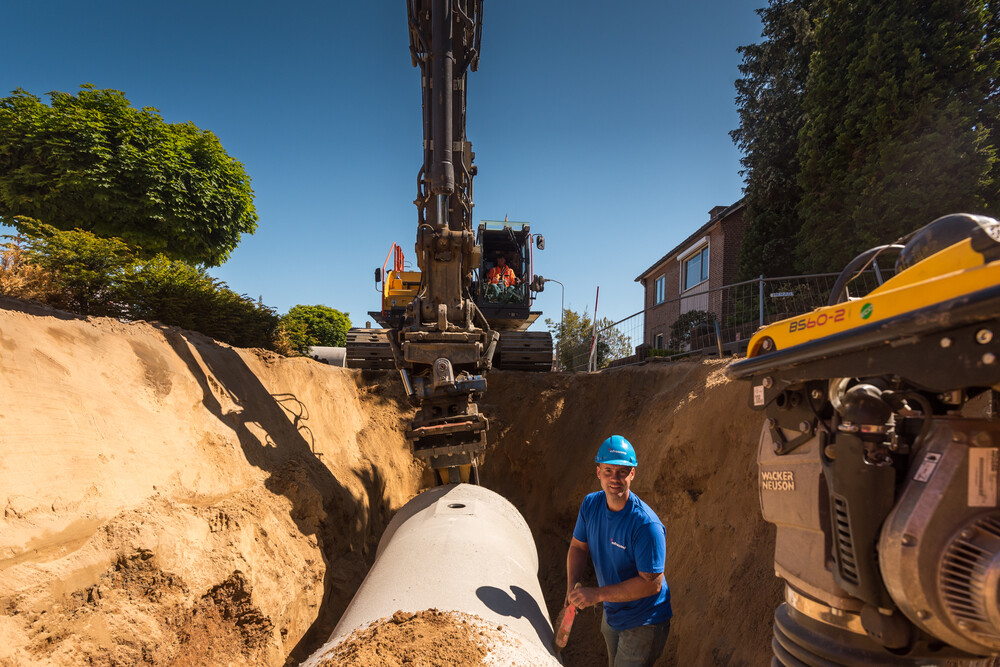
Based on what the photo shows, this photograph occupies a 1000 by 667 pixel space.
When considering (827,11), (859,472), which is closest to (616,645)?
(859,472)

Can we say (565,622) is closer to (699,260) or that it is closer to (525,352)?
(525,352)

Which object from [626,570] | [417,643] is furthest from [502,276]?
[417,643]

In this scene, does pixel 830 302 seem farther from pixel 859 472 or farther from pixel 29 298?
pixel 29 298

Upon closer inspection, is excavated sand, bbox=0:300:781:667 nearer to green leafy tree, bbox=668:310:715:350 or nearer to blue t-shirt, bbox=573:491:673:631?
blue t-shirt, bbox=573:491:673:631

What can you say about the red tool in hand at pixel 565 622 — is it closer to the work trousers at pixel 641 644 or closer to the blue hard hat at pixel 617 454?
the work trousers at pixel 641 644

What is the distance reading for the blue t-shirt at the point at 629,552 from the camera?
322 cm

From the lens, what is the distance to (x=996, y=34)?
11922 millimetres

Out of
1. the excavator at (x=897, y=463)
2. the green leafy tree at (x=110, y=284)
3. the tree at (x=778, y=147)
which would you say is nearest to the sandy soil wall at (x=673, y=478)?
the excavator at (x=897, y=463)

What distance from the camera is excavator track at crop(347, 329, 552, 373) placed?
418 inches

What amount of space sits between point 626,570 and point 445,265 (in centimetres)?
490

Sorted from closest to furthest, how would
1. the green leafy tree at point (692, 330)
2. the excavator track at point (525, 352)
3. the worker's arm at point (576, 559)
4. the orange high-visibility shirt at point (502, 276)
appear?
1. the worker's arm at point (576, 559)
2. the excavator track at point (525, 352)
3. the green leafy tree at point (692, 330)
4. the orange high-visibility shirt at point (502, 276)

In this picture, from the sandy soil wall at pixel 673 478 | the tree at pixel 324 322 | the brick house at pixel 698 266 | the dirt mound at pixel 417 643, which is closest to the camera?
the dirt mound at pixel 417 643

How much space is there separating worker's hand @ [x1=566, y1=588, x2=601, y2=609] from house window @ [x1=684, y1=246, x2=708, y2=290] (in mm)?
20790

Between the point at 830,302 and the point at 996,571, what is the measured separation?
121 centimetres
